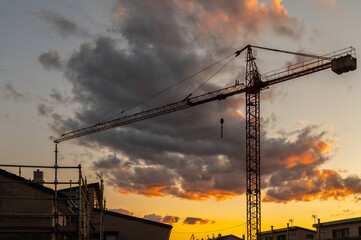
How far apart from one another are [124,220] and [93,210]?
4590mm

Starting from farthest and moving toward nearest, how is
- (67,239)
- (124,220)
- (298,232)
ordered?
(298,232) → (124,220) → (67,239)

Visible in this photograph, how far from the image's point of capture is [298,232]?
91750mm

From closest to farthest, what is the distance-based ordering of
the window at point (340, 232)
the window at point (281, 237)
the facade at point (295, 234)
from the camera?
the window at point (340, 232)
the facade at point (295, 234)
the window at point (281, 237)

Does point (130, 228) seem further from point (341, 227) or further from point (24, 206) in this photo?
point (341, 227)

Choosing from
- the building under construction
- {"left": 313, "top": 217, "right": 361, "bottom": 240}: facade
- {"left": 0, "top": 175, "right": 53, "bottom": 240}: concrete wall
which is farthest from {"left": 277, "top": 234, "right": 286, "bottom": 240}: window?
{"left": 0, "top": 175, "right": 53, "bottom": 240}: concrete wall

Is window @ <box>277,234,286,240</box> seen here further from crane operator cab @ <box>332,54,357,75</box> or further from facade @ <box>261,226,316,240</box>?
crane operator cab @ <box>332,54,357,75</box>

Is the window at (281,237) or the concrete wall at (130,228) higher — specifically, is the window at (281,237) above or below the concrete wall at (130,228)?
below

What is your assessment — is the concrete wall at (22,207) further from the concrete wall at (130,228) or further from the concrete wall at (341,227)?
the concrete wall at (341,227)

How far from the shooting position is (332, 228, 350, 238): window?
240ft

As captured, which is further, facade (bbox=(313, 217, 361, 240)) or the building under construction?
facade (bbox=(313, 217, 361, 240))

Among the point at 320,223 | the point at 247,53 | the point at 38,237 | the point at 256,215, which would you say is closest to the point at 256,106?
the point at 247,53

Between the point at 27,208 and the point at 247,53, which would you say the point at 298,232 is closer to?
the point at 247,53

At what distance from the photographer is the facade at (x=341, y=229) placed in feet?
231

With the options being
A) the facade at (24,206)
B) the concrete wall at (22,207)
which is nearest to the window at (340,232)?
the facade at (24,206)
